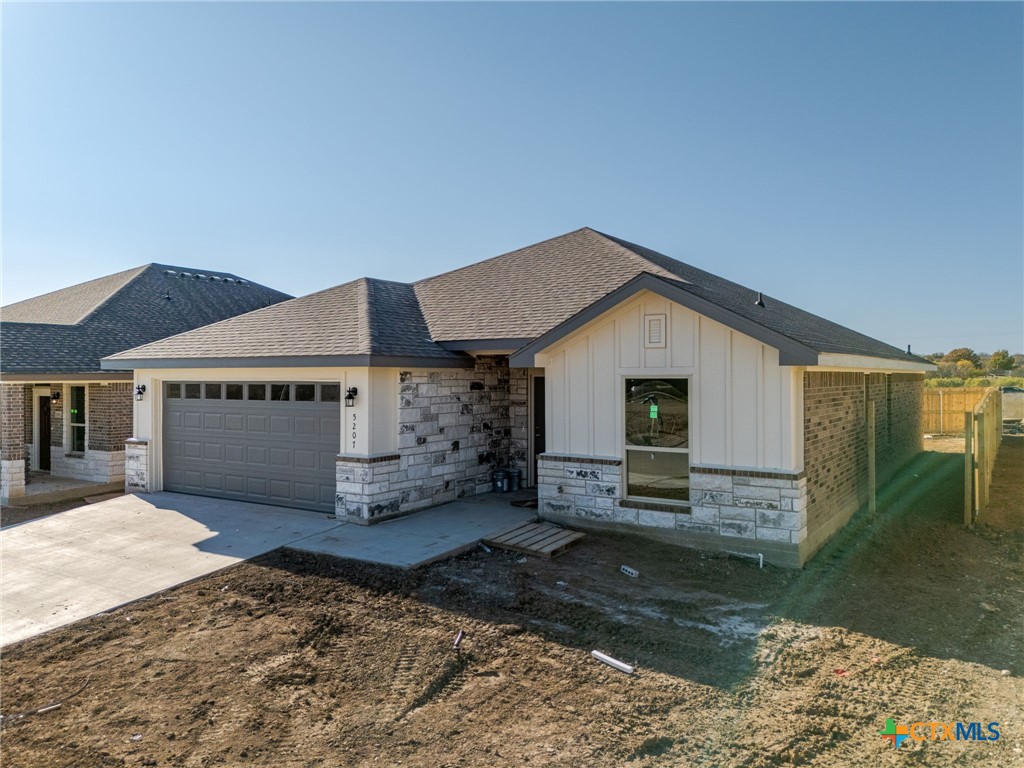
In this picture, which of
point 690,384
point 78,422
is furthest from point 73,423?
point 690,384

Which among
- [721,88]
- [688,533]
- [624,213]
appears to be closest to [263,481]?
[688,533]

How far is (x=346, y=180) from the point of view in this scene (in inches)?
594

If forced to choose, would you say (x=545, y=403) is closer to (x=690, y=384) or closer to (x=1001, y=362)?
(x=690, y=384)

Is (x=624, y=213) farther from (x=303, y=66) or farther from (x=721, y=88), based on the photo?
(x=303, y=66)

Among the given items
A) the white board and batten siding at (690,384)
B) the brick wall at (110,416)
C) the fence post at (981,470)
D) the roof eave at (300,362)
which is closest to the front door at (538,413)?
the roof eave at (300,362)

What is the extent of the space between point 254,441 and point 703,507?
Result: 8068mm

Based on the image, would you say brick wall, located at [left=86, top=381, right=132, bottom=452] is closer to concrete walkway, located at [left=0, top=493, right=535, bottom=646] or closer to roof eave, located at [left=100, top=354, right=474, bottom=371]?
roof eave, located at [left=100, top=354, right=474, bottom=371]

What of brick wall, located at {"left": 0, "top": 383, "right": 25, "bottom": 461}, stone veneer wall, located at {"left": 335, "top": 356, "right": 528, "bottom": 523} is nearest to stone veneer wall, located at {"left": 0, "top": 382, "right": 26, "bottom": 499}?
brick wall, located at {"left": 0, "top": 383, "right": 25, "bottom": 461}

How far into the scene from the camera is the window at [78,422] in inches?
599

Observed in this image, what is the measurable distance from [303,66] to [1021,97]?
504 inches

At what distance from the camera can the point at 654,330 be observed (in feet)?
28.0

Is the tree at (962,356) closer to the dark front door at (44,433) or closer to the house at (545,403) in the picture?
the house at (545,403)

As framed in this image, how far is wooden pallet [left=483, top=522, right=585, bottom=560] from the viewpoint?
26.1ft

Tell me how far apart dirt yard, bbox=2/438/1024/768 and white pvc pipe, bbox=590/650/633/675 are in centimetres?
Result: 8
